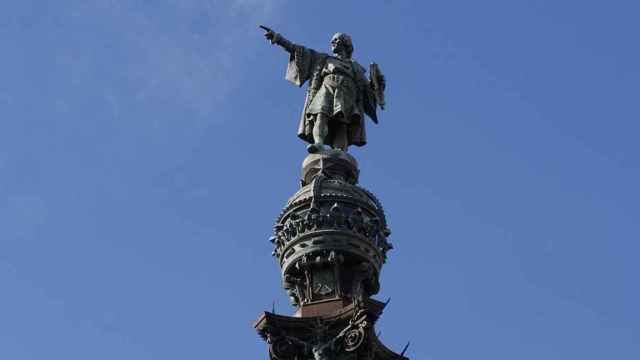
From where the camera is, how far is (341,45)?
2447 centimetres

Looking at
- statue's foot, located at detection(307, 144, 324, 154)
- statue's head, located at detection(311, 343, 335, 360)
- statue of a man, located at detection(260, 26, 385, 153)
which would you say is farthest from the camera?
statue of a man, located at detection(260, 26, 385, 153)

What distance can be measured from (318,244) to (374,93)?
5200 millimetres

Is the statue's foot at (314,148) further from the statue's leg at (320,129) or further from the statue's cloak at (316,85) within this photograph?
the statue's cloak at (316,85)

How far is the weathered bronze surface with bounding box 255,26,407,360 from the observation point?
18.3 m

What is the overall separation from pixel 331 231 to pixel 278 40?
16.5 feet

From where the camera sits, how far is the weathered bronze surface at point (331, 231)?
60.0ft

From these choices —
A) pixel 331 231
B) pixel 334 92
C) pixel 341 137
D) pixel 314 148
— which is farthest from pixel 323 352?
pixel 334 92

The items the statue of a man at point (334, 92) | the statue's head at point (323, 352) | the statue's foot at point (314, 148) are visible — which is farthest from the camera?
the statue of a man at point (334, 92)

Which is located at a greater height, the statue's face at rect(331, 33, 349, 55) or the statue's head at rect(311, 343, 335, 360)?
the statue's face at rect(331, 33, 349, 55)

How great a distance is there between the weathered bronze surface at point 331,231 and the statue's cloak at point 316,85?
0.06ft

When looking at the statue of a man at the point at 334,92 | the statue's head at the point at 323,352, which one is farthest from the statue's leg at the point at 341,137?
the statue's head at the point at 323,352

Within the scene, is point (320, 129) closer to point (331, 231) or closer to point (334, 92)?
point (334, 92)

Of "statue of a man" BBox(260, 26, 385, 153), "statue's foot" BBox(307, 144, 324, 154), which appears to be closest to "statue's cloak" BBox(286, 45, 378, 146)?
"statue of a man" BBox(260, 26, 385, 153)

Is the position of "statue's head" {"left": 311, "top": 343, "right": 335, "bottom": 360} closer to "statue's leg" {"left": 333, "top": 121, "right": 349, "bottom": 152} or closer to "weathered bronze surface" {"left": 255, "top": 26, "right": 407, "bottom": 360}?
"weathered bronze surface" {"left": 255, "top": 26, "right": 407, "bottom": 360}
